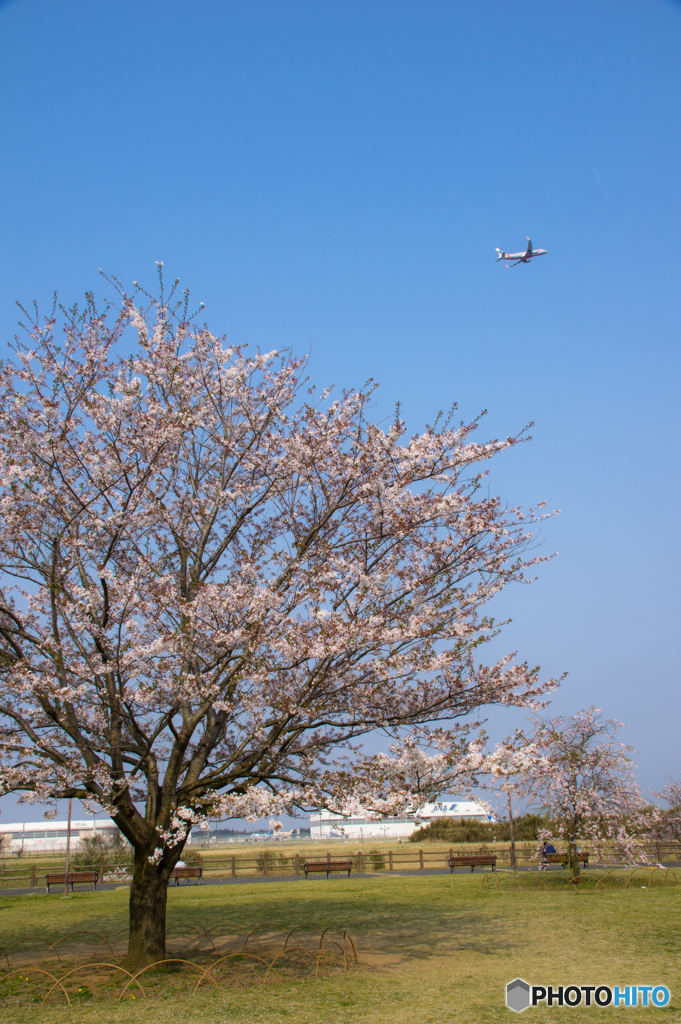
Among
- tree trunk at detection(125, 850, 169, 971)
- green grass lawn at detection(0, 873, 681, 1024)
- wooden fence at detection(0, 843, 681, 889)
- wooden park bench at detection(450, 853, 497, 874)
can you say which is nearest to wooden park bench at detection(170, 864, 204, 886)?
wooden fence at detection(0, 843, 681, 889)

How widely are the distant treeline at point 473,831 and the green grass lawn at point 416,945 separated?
19.4m

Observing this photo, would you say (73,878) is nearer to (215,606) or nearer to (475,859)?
(475,859)

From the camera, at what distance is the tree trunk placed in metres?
10.1

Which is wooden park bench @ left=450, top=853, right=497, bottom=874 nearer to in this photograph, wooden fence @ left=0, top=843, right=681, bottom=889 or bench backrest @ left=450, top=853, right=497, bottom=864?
bench backrest @ left=450, top=853, right=497, bottom=864

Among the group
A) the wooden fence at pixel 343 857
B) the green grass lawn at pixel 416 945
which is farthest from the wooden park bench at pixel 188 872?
the green grass lawn at pixel 416 945

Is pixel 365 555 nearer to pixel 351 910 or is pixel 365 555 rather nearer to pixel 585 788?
pixel 351 910

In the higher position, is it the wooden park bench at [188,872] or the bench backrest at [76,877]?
the bench backrest at [76,877]

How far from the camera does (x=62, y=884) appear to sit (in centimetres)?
2695

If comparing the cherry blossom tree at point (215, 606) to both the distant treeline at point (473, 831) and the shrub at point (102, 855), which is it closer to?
the shrub at point (102, 855)

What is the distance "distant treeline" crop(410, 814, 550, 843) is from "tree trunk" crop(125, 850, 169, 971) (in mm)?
32501

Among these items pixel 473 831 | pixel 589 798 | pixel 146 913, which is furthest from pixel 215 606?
pixel 473 831

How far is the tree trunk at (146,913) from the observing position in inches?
398

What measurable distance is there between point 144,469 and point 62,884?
23.4m

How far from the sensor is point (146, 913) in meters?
10.2
